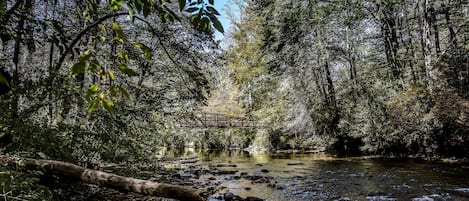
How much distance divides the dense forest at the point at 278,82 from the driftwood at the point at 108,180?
0.57 ft

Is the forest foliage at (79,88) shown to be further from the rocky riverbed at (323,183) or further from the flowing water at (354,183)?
the flowing water at (354,183)

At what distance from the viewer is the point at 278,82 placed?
59.6 feet

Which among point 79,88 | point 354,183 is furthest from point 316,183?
point 79,88

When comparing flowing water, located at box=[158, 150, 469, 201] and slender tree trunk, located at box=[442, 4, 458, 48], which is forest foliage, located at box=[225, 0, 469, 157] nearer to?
slender tree trunk, located at box=[442, 4, 458, 48]

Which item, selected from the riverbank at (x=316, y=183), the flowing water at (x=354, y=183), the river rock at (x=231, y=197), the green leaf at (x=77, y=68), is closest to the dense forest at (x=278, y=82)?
the riverbank at (x=316, y=183)

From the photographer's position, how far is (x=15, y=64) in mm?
5410

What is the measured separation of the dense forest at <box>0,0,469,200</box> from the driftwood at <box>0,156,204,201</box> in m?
0.17

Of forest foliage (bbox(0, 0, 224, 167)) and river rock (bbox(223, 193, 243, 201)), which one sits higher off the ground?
forest foliage (bbox(0, 0, 224, 167))

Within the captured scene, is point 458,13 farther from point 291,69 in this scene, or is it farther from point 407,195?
point 407,195

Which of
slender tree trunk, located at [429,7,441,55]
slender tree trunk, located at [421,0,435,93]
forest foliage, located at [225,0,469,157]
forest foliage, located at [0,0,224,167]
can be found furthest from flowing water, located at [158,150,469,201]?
slender tree trunk, located at [429,7,441,55]

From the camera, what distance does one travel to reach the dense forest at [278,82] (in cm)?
408

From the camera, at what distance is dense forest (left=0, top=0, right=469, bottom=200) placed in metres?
4.08

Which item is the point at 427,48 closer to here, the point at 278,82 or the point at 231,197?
the point at 278,82

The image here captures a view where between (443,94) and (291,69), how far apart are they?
25.1 feet
